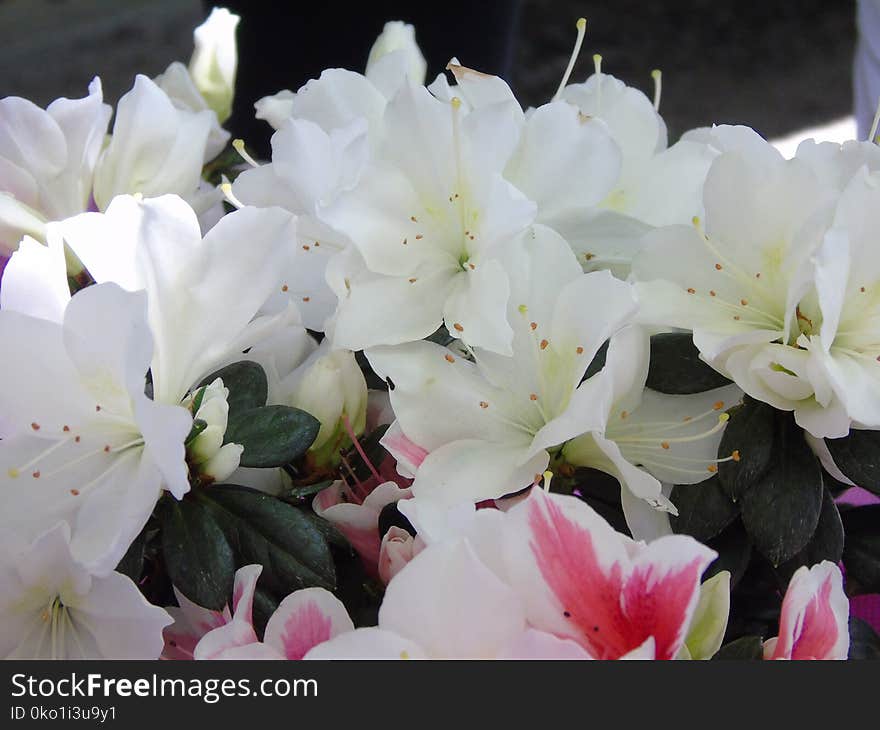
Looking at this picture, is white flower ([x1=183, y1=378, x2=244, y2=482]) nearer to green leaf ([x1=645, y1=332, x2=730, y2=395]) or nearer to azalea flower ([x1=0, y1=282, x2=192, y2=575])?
azalea flower ([x1=0, y1=282, x2=192, y2=575])

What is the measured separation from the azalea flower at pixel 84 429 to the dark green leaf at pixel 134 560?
31 millimetres

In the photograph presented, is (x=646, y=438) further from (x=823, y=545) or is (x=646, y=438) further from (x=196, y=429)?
(x=196, y=429)

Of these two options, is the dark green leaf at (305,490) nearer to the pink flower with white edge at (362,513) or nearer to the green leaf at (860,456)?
the pink flower with white edge at (362,513)

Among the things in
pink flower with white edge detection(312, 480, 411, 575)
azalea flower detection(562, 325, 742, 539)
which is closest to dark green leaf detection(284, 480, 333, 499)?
pink flower with white edge detection(312, 480, 411, 575)

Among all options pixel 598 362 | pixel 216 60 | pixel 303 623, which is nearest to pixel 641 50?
pixel 216 60

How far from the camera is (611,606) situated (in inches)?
15.7

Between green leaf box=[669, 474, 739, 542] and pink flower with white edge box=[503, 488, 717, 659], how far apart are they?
0.09m

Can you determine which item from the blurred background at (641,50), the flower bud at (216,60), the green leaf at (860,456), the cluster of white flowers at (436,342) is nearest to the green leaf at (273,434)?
the cluster of white flowers at (436,342)

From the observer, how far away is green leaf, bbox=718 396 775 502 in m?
0.48

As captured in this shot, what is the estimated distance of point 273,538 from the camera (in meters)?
0.48

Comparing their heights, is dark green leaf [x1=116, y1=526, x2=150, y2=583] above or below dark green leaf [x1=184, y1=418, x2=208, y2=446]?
below

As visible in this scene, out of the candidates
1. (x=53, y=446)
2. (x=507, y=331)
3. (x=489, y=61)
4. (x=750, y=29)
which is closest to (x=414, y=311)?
(x=507, y=331)

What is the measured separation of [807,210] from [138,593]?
0.30m

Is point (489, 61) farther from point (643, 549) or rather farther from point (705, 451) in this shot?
point (643, 549)
